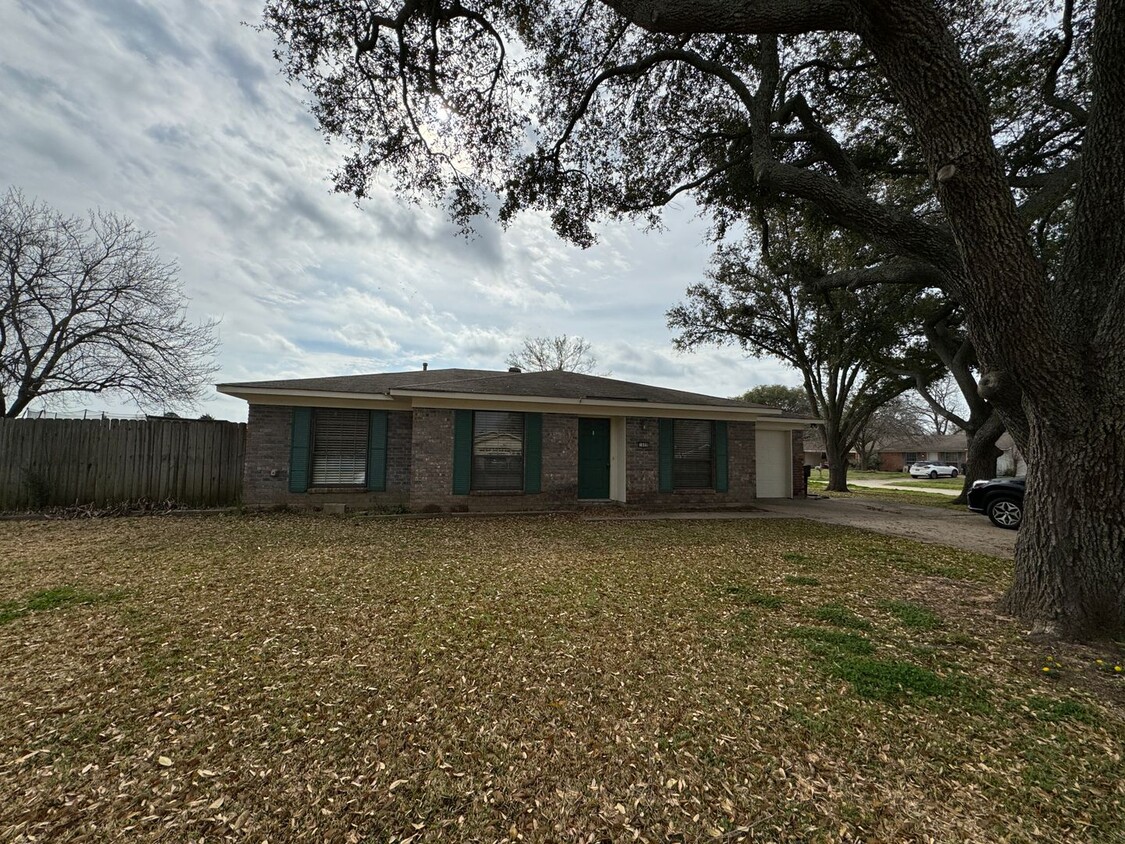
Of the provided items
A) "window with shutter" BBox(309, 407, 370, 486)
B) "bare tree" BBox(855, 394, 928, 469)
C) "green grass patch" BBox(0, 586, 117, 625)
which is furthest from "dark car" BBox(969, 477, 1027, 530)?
"bare tree" BBox(855, 394, 928, 469)

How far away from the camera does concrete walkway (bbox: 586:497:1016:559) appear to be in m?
7.46

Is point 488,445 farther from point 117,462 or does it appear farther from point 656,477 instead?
point 117,462

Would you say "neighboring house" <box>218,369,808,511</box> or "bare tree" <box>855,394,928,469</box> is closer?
"neighboring house" <box>218,369,808,511</box>

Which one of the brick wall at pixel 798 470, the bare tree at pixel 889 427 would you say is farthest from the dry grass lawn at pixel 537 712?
the bare tree at pixel 889 427

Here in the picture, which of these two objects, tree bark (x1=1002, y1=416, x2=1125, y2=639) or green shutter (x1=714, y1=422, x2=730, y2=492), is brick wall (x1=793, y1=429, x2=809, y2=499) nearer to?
green shutter (x1=714, y1=422, x2=730, y2=492)

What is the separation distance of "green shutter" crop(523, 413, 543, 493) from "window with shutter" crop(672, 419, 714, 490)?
3360mm

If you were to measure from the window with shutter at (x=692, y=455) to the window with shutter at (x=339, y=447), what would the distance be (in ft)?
23.6

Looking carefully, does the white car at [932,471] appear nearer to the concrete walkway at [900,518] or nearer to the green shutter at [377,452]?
the concrete walkway at [900,518]

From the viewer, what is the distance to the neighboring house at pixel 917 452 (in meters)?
45.4

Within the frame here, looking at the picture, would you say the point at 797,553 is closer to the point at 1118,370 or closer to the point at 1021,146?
the point at 1118,370

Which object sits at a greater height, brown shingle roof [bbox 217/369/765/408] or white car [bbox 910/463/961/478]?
brown shingle roof [bbox 217/369/765/408]

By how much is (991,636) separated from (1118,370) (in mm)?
2315

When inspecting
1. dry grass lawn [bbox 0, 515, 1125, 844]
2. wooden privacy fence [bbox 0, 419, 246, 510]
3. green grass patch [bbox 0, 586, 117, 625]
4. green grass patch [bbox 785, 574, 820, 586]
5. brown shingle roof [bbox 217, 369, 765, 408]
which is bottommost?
dry grass lawn [bbox 0, 515, 1125, 844]

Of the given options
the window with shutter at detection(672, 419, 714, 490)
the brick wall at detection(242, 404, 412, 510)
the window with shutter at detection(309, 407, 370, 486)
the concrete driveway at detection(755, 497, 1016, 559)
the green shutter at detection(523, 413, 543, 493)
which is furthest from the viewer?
the window with shutter at detection(672, 419, 714, 490)
